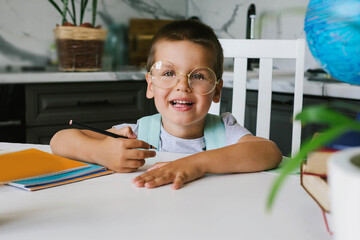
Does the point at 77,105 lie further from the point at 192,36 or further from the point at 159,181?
the point at 159,181

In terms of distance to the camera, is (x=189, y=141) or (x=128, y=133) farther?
(x=189, y=141)

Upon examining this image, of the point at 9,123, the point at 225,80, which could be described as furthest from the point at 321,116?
the point at 9,123

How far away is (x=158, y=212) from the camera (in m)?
0.65

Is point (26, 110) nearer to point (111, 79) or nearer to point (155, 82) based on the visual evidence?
point (111, 79)

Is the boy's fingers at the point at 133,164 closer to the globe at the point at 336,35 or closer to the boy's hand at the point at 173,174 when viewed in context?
the boy's hand at the point at 173,174

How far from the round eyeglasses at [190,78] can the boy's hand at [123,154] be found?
1.04ft

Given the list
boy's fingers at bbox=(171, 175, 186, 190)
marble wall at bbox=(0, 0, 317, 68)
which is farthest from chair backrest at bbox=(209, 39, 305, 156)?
marble wall at bbox=(0, 0, 317, 68)

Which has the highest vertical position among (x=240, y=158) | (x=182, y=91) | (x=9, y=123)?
(x=182, y=91)

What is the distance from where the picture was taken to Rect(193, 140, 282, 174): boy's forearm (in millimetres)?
897

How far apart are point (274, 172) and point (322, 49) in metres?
0.38

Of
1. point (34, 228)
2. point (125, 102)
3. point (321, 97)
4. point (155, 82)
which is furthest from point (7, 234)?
point (125, 102)

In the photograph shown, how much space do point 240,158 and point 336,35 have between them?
41 centimetres

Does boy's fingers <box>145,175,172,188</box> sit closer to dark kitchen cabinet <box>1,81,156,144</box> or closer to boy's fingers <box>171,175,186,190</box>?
boy's fingers <box>171,175,186,190</box>

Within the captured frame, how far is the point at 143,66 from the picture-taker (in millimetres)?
2807
